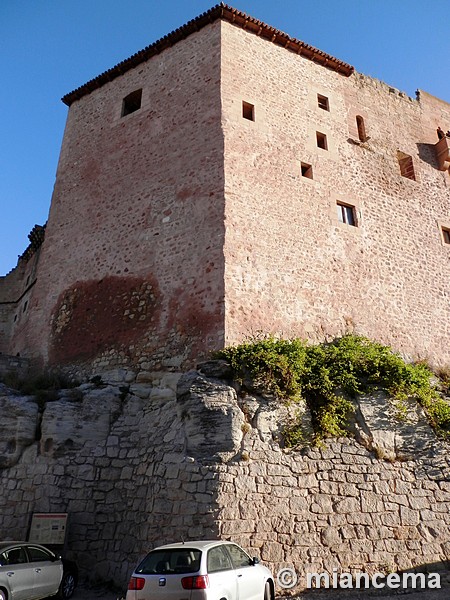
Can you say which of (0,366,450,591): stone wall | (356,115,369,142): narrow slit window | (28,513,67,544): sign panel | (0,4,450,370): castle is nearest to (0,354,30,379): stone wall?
(0,4,450,370): castle

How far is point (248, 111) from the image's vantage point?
1588 centimetres

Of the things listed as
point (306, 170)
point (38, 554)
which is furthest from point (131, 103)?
point (38, 554)

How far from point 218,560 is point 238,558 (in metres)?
0.63

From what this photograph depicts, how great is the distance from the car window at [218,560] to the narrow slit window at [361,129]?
15578 mm

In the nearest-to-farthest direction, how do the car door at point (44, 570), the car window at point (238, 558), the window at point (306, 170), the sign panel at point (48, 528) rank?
the car window at point (238, 558)
the car door at point (44, 570)
the sign panel at point (48, 528)
the window at point (306, 170)

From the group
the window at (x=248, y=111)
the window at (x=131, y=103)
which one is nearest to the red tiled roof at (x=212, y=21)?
the window at (x=131, y=103)

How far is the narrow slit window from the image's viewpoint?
60.4ft

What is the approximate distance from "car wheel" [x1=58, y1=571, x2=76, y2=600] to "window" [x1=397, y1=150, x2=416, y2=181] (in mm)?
16800

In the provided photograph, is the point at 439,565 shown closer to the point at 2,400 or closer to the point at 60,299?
the point at 2,400

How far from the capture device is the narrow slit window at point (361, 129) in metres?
18.4

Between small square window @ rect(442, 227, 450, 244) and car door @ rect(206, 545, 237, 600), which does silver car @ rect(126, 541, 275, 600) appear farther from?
small square window @ rect(442, 227, 450, 244)

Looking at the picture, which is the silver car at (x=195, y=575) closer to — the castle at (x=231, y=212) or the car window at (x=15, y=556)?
the car window at (x=15, y=556)

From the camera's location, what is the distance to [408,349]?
51.0ft

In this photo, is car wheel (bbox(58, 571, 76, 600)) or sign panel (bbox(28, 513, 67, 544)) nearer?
car wheel (bbox(58, 571, 76, 600))
